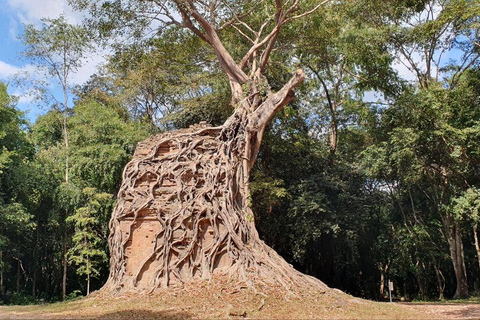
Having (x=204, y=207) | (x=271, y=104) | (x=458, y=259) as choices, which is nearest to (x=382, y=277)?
(x=458, y=259)

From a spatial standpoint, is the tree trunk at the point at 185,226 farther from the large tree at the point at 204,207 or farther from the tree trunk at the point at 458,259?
the tree trunk at the point at 458,259

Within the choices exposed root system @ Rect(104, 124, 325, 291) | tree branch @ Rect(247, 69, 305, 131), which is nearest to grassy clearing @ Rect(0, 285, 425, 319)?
exposed root system @ Rect(104, 124, 325, 291)

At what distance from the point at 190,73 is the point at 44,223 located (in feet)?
27.9

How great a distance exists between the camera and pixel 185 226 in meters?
9.28

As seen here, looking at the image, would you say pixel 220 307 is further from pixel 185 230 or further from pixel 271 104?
pixel 271 104

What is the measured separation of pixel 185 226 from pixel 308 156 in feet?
30.6

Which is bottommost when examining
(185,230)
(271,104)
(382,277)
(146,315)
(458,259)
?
(382,277)

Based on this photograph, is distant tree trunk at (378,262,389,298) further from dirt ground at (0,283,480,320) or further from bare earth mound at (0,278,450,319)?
bare earth mound at (0,278,450,319)

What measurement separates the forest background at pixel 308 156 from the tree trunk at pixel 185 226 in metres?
4.54

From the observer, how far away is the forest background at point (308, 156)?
46.1ft

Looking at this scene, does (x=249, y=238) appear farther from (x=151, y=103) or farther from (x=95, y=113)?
(x=151, y=103)

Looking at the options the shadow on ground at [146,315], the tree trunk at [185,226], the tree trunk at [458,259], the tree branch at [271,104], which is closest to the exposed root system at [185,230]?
the tree trunk at [185,226]

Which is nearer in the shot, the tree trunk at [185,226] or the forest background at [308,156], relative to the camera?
the tree trunk at [185,226]

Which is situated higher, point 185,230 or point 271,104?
point 271,104
